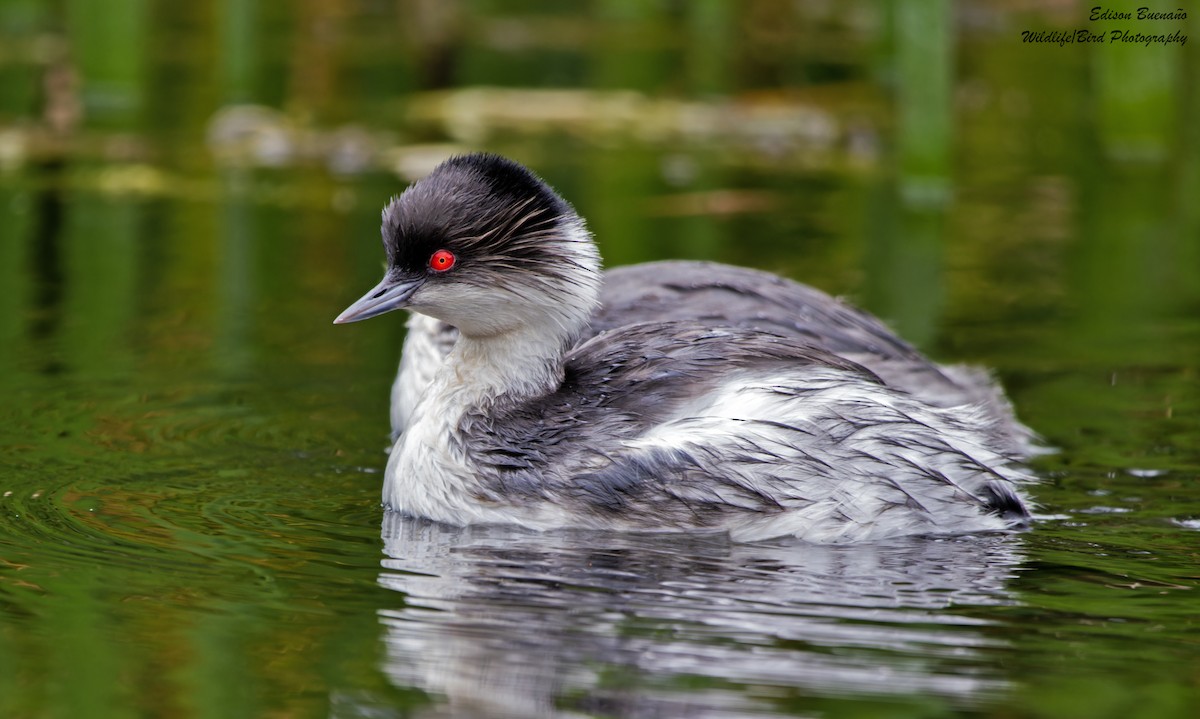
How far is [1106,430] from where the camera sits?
7000 millimetres

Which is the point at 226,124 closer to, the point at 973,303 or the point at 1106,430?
the point at 973,303

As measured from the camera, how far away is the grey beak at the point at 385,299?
238 inches

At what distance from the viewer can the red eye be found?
6.06m

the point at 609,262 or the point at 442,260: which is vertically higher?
the point at 442,260

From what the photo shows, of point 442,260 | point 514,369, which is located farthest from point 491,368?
point 442,260

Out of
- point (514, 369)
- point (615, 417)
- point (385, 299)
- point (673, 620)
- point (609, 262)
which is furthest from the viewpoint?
point (609, 262)

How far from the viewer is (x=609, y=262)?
32.7ft

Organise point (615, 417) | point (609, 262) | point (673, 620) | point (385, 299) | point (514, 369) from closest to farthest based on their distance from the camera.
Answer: point (673, 620), point (615, 417), point (385, 299), point (514, 369), point (609, 262)

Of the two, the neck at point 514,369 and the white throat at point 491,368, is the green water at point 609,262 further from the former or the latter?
the neck at point 514,369

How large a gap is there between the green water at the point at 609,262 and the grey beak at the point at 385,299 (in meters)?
0.64

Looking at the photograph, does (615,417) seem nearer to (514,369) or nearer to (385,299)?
(514,369)

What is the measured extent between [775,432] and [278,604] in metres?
1.65

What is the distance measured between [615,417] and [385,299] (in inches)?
33.4

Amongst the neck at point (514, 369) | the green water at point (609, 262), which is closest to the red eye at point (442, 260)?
the neck at point (514, 369)
